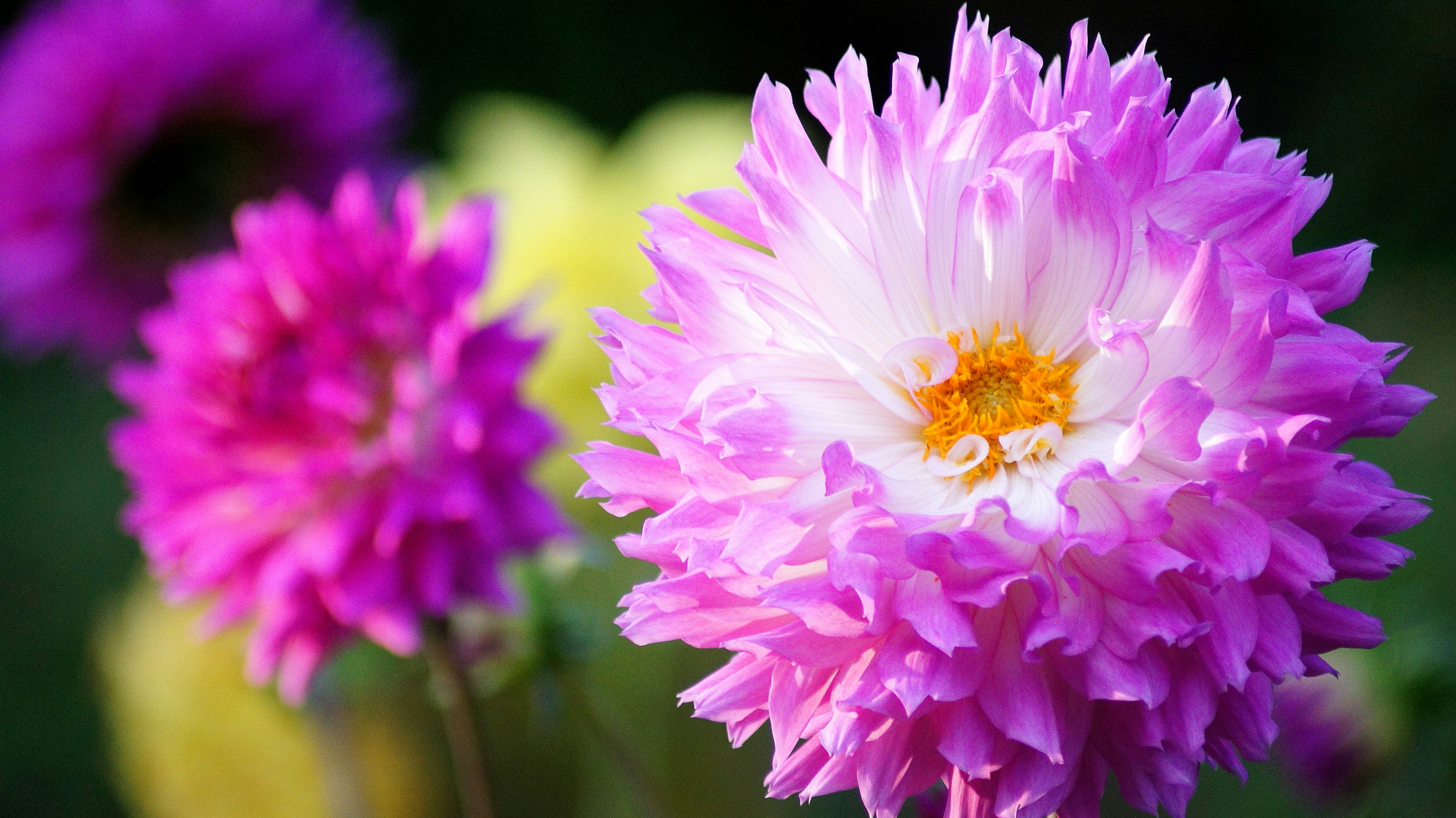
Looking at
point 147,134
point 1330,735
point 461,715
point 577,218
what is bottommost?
point 1330,735

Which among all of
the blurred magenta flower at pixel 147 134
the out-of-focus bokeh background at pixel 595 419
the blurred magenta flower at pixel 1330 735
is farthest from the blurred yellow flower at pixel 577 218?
the blurred magenta flower at pixel 1330 735

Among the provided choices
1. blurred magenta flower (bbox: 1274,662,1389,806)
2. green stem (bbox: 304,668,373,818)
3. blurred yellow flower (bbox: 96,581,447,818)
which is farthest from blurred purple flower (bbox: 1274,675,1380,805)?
blurred yellow flower (bbox: 96,581,447,818)

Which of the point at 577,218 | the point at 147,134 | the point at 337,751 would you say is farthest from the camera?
the point at 577,218

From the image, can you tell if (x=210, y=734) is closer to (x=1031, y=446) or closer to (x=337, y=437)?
(x=337, y=437)

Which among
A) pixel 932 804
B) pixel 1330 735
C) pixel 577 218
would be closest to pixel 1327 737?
pixel 1330 735

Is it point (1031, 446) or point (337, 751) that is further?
point (337, 751)

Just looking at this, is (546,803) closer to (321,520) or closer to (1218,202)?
(321,520)

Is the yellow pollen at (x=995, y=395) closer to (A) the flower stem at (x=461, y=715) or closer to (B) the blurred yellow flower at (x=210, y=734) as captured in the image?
(A) the flower stem at (x=461, y=715)
